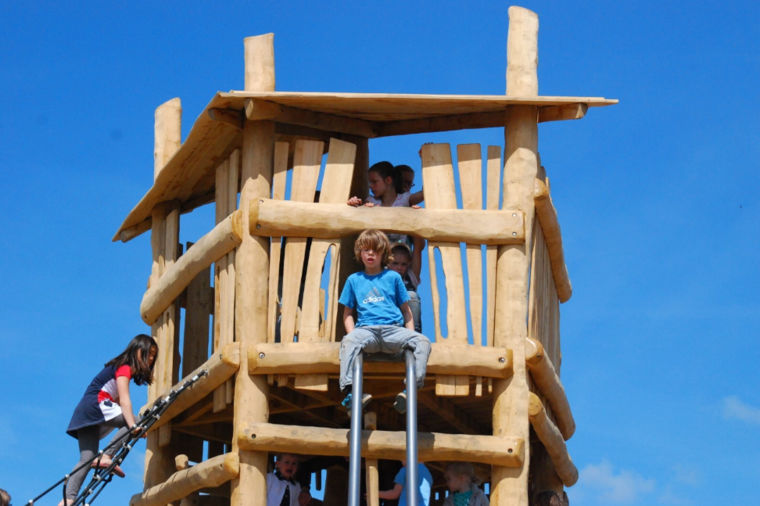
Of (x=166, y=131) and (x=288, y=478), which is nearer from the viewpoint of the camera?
(x=288, y=478)

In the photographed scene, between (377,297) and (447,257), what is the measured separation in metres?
0.96

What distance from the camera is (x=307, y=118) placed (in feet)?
42.1

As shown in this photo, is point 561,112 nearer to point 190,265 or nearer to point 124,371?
point 190,265

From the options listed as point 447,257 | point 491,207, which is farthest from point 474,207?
point 447,257

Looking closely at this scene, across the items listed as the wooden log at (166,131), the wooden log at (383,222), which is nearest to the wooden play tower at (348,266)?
the wooden log at (383,222)

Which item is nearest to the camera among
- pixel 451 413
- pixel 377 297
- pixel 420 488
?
pixel 377 297

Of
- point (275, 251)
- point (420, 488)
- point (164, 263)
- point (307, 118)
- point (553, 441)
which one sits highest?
point (307, 118)

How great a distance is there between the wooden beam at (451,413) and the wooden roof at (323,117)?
282 centimetres

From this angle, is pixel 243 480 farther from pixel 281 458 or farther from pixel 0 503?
pixel 0 503

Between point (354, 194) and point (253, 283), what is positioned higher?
point (354, 194)

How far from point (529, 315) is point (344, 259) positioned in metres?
2.26

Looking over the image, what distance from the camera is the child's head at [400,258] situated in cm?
1264

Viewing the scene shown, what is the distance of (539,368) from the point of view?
12195 millimetres

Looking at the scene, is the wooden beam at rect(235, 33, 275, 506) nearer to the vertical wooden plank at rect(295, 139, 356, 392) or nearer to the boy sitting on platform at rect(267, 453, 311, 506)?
the vertical wooden plank at rect(295, 139, 356, 392)
